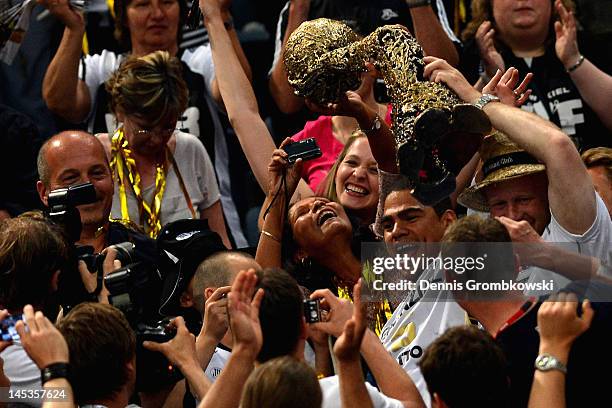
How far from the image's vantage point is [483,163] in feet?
17.5

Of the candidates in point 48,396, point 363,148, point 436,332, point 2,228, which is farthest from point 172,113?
point 48,396

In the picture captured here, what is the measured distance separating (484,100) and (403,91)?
0.31 metres

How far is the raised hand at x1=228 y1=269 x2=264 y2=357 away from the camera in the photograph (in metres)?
3.98

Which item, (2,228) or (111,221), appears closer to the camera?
(2,228)

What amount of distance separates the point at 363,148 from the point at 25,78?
2318 millimetres

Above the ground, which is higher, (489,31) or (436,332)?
(489,31)

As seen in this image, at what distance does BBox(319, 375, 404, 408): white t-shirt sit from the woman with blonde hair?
225 centimetres

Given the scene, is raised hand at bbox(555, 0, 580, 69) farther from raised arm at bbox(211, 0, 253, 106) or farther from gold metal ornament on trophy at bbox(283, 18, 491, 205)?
raised arm at bbox(211, 0, 253, 106)

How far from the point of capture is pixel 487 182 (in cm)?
521

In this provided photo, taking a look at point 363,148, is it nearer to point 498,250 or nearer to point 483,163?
point 483,163

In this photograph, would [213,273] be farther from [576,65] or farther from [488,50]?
[576,65]

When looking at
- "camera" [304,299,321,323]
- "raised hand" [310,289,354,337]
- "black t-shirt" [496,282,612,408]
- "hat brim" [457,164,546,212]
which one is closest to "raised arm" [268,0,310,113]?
"hat brim" [457,164,546,212]

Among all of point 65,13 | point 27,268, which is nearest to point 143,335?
point 27,268

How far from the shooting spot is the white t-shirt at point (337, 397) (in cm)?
409
